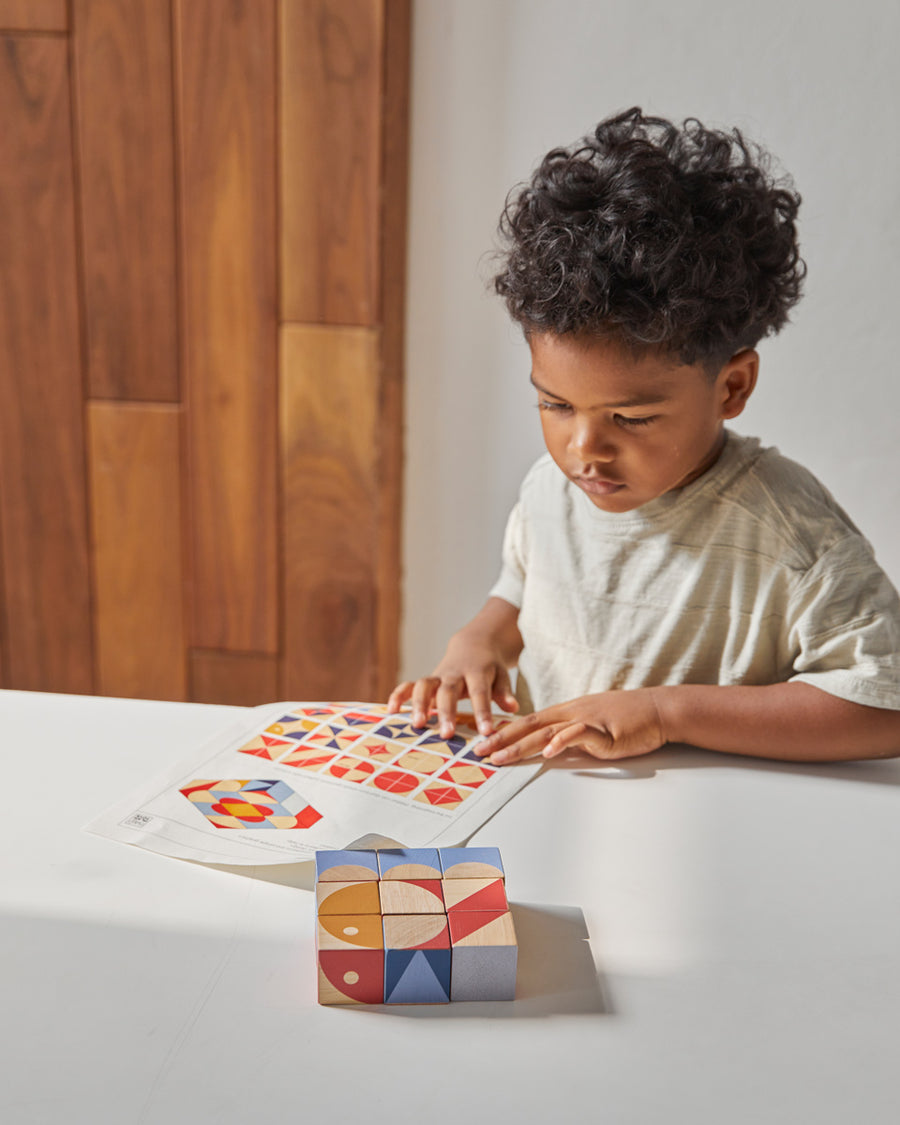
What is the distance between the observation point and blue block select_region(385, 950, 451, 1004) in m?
0.50

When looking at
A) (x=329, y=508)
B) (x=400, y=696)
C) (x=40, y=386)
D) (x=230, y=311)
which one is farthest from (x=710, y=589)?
(x=40, y=386)

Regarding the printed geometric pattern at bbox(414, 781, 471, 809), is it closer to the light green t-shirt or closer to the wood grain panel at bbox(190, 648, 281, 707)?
the light green t-shirt

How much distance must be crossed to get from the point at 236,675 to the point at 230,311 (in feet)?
2.09

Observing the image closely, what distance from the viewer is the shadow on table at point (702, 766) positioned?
0.78m

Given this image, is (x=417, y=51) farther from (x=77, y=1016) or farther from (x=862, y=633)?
(x=77, y=1016)

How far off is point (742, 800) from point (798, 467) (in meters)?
0.37

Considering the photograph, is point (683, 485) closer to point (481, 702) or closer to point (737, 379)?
point (737, 379)

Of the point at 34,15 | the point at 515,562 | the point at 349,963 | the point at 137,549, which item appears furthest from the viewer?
the point at 137,549

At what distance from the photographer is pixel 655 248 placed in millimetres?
813

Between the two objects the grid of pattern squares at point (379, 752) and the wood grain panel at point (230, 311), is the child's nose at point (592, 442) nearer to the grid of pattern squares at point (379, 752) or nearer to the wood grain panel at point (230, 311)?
the grid of pattern squares at point (379, 752)

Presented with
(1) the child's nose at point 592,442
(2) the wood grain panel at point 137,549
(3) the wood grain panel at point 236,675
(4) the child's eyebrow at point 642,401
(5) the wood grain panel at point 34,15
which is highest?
(5) the wood grain panel at point 34,15

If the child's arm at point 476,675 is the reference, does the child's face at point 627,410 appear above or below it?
above

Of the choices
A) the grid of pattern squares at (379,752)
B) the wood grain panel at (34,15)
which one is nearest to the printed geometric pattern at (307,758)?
the grid of pattern squares at (379,752)

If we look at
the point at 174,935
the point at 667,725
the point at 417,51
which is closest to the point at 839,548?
the point at 667,725
